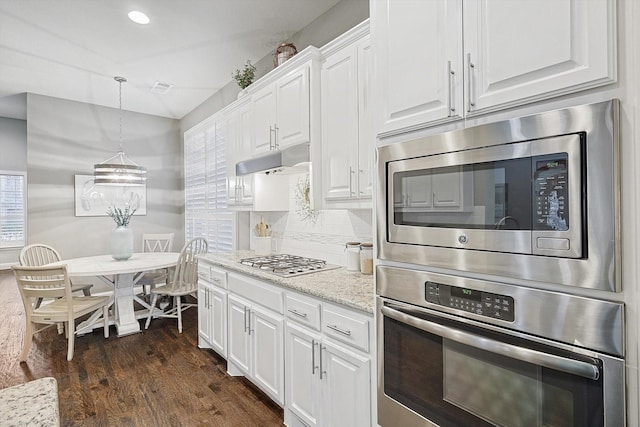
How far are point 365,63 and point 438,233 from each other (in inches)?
50.0

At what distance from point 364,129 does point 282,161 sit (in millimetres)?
788

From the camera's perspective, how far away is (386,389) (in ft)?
4.77

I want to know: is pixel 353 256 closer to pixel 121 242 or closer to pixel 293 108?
pixel 293 108

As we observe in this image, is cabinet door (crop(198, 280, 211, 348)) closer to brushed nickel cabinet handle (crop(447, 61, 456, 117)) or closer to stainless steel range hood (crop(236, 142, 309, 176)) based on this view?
stainless steel range hood (crop(236, 142, 309, 176))

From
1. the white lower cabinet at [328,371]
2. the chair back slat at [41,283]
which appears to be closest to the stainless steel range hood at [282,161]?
the white lower cabinet at [328,371]

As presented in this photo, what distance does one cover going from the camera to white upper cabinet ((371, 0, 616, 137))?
88 cm

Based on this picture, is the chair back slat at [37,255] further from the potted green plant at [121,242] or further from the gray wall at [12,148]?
the gray wall at [12,148]

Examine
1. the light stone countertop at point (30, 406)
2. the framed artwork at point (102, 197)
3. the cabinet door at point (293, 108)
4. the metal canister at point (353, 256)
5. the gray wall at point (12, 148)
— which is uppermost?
the gray wall at point (12, 148)

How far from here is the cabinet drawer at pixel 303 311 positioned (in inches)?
74.4

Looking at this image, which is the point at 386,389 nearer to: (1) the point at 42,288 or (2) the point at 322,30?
(2) the point at 322,30

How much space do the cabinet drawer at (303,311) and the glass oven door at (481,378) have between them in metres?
0.50

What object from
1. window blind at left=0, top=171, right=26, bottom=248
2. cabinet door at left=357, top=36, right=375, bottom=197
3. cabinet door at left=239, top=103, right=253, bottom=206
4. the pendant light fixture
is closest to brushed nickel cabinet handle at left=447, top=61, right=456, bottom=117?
cabinet door at left=357, top=36, right=375, bottom=197

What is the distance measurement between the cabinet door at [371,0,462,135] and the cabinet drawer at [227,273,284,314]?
50.3 inches

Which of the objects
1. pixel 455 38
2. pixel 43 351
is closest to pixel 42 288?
pixel 43 351
